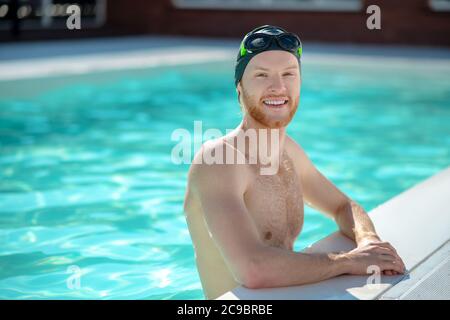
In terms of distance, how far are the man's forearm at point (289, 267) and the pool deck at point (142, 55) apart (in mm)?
8905

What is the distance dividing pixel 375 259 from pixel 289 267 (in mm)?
402

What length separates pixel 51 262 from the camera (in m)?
4.63

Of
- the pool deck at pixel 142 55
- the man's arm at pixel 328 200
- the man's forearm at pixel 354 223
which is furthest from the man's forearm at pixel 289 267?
the pool deck at pixel 142 55

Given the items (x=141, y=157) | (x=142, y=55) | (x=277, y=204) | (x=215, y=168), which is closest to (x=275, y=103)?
(x=215, y=168)

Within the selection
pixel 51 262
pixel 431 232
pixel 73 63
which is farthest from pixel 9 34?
pixel 431 232

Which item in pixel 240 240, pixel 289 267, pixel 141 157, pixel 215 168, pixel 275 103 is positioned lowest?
pixel 141 157

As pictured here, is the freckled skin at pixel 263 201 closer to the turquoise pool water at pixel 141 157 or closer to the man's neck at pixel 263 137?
the man's neck at pixel 263 137

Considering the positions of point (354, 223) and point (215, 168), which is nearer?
point (215, 168)

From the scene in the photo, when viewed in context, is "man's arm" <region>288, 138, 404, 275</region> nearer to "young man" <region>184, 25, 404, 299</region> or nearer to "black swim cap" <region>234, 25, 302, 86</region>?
"young man" <region>184, 25, 404, 299</region>

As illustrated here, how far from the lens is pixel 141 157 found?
24.8 feet

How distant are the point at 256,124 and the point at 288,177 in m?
0.33

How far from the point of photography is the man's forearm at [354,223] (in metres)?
3.09

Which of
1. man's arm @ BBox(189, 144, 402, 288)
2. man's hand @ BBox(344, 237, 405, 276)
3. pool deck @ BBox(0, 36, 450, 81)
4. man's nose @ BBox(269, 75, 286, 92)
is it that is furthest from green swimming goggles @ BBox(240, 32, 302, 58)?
pool deck @ BBox(0, 36, 450, 81)

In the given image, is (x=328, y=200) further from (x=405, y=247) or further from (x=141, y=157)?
(x=141, y=157)
